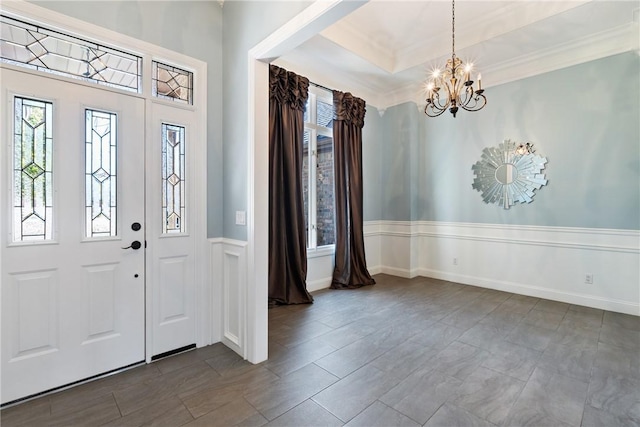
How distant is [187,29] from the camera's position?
2.58 m

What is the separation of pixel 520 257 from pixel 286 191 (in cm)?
359

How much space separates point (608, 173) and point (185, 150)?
493cm

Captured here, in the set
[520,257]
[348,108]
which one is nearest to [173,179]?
[348,108]

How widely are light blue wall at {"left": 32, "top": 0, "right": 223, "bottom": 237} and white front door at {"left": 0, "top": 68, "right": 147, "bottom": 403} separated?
531mm

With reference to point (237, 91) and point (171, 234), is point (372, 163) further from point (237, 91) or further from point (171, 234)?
point (171, 234)

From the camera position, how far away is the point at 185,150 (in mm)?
2602

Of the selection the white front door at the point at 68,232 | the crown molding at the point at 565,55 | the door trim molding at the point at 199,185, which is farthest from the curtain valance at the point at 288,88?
the crown molding at the point at 565,55

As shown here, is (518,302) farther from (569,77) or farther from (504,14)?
(504,14)

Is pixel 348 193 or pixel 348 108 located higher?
pixel 348 108

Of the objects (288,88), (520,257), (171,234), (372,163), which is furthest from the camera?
(372,163)

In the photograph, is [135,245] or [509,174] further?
[509,174]

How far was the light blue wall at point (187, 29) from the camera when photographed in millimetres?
2168

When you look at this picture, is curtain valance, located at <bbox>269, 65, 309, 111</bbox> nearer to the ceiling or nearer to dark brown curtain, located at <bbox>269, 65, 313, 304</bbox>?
dark brown curtain, located at <bbox>269, 65, 313, 304</bbox>

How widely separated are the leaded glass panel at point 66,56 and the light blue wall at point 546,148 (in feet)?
13.1
